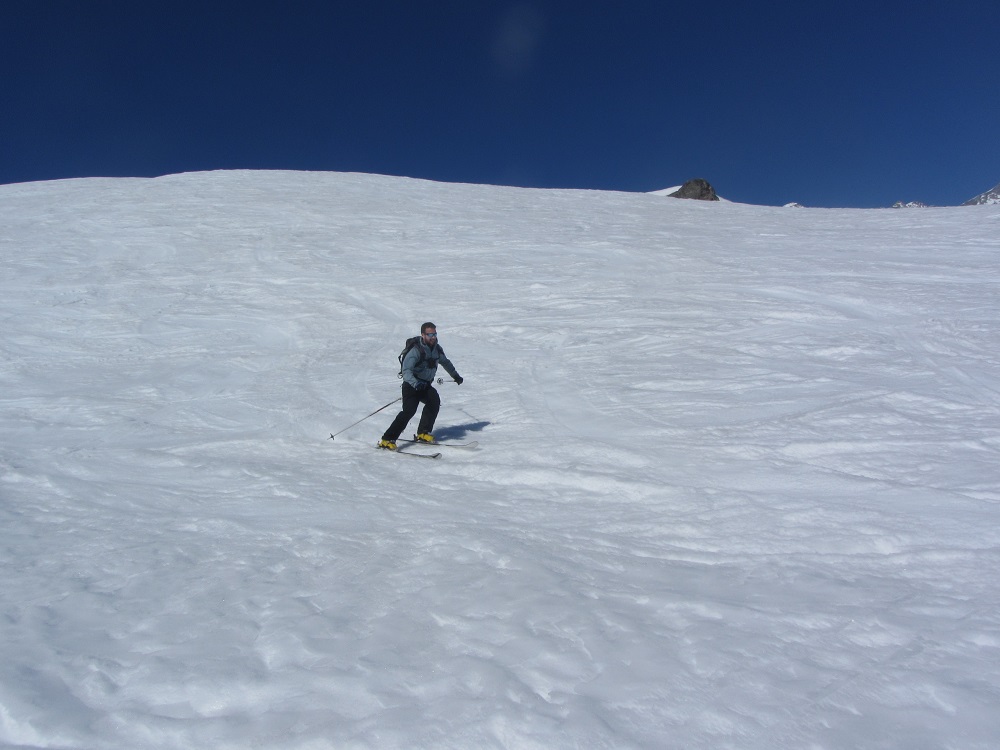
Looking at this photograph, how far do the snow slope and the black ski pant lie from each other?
409 mm

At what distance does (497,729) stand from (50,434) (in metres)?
7.00

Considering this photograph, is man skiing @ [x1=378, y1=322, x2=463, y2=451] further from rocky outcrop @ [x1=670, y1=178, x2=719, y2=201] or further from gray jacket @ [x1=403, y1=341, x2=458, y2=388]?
rocky outcrop @ [x1=670, y1=178, x2=719, y2=201]

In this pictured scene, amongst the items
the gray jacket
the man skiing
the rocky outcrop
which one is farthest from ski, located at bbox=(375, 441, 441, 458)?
the rocky outcrop

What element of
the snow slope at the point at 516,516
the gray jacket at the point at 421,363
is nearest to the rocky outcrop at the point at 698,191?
the snow slope at the point at 516,516

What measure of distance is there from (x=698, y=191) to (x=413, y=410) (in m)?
42.2

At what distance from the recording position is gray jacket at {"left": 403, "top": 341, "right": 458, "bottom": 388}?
731 centimetres

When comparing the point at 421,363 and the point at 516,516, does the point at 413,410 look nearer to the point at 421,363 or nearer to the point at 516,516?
the point at 421,363

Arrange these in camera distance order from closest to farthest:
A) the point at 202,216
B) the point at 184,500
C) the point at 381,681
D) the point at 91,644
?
the point at 381,681, the point at 91,644, the point at 184,500, the point at 202,216

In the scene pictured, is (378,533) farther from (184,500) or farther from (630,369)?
(630,369)

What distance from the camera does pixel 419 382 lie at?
7410 mm

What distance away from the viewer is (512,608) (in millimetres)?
3613

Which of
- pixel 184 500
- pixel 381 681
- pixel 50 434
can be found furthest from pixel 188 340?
pixel 381 681

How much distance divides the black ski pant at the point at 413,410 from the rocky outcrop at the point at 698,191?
4109 cm

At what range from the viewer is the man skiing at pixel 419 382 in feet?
24.0
